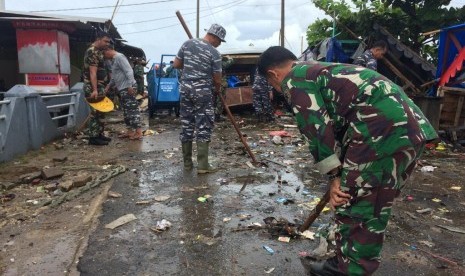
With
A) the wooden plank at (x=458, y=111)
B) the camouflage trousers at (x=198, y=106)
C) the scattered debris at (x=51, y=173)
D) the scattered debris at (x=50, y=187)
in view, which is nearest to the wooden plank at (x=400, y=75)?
the wooden plank at (x=458, y=111)

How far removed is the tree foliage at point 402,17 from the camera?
9.84 metres

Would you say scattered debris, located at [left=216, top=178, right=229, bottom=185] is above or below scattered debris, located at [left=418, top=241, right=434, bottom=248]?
above

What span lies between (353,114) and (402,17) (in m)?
9.86

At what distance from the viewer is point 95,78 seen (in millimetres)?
7270

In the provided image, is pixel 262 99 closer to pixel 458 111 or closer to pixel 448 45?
pixel 448 45

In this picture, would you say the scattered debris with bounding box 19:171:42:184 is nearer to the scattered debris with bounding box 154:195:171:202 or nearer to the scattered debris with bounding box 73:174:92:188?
the scattered debris with bounding box 73:174:92:188

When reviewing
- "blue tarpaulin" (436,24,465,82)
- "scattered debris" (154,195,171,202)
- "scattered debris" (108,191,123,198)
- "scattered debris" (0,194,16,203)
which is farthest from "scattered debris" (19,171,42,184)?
"blue tarpaulin" (436,24,465,82)

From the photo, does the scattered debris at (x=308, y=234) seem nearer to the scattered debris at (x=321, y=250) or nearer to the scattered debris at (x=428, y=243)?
the scattered debris at (x=321, y=250)

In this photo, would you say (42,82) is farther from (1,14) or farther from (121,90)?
(121,90)

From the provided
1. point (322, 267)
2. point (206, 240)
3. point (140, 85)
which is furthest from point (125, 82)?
point (140, 85)

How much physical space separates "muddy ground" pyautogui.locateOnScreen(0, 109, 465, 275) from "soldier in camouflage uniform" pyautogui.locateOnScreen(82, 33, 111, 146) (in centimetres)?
111

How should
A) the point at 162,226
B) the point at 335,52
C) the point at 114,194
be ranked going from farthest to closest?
the point at 335,52 → the point at 114,194 → the point at 162,226

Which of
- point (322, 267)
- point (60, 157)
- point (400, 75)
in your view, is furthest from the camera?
point (400, 75)

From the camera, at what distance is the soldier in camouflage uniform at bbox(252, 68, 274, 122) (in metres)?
10.8
